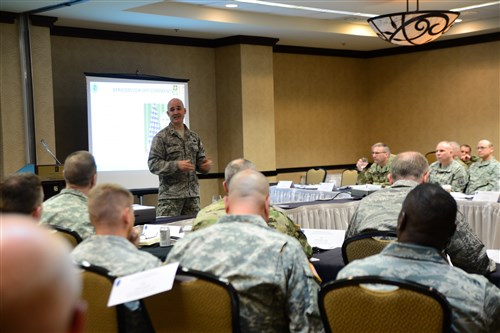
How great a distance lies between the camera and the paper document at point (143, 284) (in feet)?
6.96

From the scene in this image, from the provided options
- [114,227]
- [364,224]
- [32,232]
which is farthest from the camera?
[364,224]

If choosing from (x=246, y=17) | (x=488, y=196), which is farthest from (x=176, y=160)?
(x=246, y=17)

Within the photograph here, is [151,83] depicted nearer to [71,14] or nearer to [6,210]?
[71,14]

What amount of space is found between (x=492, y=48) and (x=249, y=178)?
35.0ft

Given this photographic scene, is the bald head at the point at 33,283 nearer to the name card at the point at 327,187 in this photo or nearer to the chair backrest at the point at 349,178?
the name card at the point at 327,187

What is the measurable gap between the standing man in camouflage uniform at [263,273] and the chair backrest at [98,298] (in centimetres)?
28

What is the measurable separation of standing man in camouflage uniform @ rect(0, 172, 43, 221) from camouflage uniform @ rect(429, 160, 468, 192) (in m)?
6.09

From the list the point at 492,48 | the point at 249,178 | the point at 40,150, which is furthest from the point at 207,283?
the point at 492,48

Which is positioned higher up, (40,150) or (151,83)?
(151,83)

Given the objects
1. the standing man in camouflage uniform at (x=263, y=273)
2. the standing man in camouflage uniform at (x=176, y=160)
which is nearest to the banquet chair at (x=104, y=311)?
the standing man in camouflage uniform at (x=263, y=273)

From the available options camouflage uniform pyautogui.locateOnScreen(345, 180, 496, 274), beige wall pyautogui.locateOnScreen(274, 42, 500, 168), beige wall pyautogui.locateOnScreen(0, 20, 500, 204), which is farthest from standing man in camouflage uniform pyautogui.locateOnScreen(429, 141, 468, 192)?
camouflage uniform pyautogui.locateOnScreen(345, 180, 496, 274)

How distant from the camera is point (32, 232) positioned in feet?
2.15

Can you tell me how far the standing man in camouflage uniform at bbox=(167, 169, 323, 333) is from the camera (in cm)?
231

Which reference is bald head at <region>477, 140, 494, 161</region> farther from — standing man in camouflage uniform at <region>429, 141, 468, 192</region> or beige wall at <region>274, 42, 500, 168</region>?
beige wall at <region>274, 42, 500, 168</region>
